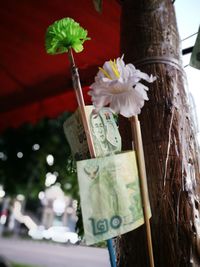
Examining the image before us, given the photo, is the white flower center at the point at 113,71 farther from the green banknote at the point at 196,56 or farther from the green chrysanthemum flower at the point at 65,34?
the green banknote at the point at 196,56

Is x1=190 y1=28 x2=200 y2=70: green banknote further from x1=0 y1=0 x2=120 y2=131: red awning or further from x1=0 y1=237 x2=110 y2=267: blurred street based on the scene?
x1=0 y1=237 x2=110 y2=267: blurred street

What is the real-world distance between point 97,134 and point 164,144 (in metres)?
0.19

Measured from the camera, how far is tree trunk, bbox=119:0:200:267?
65cm

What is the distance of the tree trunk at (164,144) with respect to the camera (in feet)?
2.12

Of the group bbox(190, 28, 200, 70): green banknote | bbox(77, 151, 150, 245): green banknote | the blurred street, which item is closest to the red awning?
bbox(190, 28, 200, 70): green banknote

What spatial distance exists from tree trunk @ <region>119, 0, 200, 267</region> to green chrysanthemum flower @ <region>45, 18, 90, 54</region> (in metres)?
0.24

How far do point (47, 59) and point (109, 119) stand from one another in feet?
4.17

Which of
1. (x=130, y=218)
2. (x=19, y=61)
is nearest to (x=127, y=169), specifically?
(x=130, y=218)

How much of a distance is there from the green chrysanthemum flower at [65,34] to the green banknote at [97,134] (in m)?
0.18

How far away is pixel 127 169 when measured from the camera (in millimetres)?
560

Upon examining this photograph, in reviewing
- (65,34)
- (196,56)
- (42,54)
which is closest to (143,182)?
(65,34)

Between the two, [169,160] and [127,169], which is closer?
[127,169]

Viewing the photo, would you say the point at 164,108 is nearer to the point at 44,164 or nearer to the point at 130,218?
the point at 130,218

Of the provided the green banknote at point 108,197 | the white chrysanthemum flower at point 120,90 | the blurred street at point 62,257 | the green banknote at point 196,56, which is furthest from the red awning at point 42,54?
the blurred street at point 62,257
